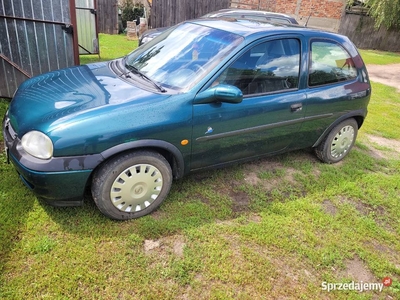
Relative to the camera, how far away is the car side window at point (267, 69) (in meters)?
3.05

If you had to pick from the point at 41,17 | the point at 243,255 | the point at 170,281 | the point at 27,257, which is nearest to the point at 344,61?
the point at 243,255

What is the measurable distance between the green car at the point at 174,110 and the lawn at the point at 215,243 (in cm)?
30

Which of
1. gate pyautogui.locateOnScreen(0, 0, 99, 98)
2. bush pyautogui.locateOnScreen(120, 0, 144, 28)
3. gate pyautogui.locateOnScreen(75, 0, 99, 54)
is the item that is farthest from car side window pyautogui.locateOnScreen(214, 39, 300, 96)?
bush pyautogui.locateOnScreen(120, 0, 144, 28)

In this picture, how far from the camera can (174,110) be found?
8.95ft

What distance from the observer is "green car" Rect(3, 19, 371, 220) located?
2.47m

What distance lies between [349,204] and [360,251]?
754mm

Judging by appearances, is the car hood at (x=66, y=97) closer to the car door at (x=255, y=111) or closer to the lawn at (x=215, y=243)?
the car door at (x=255, y=111)

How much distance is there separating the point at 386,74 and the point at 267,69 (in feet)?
34.7

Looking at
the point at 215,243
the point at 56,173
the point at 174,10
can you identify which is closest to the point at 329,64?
the point at 215,243

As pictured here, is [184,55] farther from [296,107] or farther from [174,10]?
[174,10]

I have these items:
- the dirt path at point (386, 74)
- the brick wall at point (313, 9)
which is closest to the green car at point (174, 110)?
the dirt path at point (386, 74)

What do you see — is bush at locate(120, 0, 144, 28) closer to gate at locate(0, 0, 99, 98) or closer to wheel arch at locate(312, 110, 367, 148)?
gate at locate(0, 0, 99, 98)

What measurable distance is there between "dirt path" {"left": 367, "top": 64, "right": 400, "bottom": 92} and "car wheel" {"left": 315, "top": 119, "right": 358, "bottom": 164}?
673 cm

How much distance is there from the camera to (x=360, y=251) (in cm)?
292
